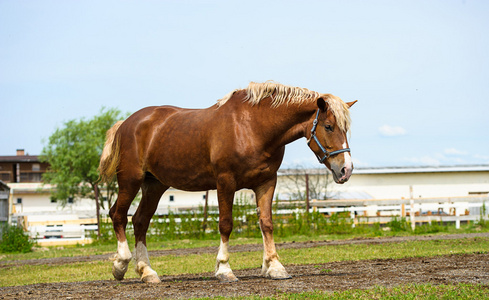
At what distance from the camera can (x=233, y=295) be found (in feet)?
20.0

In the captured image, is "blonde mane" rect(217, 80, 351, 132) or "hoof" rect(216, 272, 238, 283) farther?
"hoof" rect(216, 272, 238, 283)

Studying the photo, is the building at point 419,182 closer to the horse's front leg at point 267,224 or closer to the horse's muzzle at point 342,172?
the horse's front leg at point 267,224

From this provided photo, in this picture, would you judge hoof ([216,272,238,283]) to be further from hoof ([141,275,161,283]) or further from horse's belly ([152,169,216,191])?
horse's belly ([152,169,216,191])

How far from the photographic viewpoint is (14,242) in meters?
19.5

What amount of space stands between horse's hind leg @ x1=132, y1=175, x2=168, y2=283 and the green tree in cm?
4282

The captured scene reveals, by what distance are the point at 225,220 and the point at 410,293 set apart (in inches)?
105

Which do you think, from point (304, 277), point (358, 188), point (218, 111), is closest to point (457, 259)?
point (304, 277)

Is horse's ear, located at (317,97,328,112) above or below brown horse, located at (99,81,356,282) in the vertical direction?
above

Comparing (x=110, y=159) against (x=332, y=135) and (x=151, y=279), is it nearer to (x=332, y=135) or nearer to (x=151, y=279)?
(x=151, y=279)

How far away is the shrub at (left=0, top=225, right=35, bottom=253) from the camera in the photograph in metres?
19.3

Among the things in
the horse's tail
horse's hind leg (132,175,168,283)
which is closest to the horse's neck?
horse's hind leg (132,175,168,283)

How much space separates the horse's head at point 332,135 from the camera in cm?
704

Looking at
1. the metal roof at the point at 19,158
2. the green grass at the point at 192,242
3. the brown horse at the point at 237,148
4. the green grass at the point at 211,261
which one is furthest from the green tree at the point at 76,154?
the brown horse at the point at 237,148

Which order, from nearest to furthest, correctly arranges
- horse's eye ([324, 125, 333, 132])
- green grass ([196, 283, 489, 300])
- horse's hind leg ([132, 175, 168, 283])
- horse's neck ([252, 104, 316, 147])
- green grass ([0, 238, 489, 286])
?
green grass ([196, 283, 489, 300]) < horse's eye ([324, 125, 333, 132]) < horse's neck ([252, 104, 316, 147]) < horse's hind leg ([132, 175, 168, 283]) < green grass ([0, 238, 489, 286])
